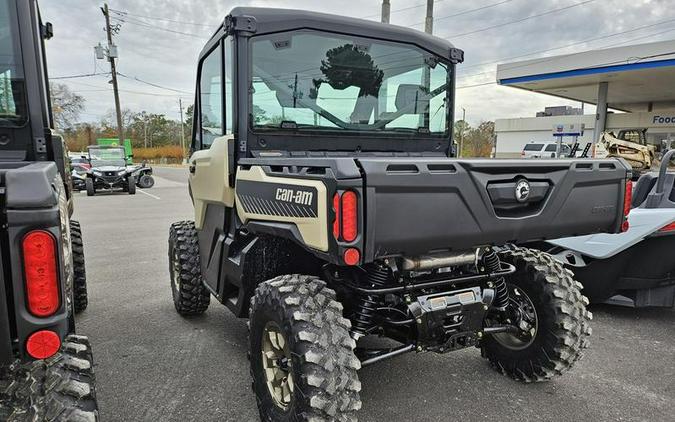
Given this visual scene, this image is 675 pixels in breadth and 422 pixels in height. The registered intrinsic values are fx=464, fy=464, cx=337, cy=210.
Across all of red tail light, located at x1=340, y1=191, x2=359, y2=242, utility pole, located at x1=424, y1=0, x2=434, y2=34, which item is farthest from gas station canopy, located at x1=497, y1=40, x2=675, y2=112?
red tail light, located at x1=340, y1=191, x2=359, y2=242

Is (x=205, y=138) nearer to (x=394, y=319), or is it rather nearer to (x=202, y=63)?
(x=202, y=63)

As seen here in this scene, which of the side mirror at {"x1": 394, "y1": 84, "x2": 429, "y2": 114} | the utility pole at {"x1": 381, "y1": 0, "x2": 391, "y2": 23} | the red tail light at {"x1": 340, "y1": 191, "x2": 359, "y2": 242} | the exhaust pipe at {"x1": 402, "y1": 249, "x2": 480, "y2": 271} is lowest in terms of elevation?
the exhaust pipe at {"x1": 402, "y1": 249, "x2": 480, "y2": 271}

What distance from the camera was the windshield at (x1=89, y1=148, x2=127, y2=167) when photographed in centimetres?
1944

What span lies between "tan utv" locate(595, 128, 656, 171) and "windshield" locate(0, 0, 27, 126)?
2106 centimetres

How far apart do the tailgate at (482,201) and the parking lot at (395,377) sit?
1.19 metres

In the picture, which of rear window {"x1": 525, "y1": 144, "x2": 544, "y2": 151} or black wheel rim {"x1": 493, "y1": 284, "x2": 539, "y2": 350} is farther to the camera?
rear window {"x1": 525, "y1": 144, "x2": 544, "y2": 151}

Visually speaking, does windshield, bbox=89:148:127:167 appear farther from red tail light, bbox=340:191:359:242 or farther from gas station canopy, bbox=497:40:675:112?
red tail light, bbox=340:191:359:242

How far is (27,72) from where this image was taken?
2570mm

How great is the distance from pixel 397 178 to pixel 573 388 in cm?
225

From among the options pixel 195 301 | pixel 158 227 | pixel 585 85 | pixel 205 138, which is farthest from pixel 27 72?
pixel 585 85

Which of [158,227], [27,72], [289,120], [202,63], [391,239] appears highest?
[202,63]

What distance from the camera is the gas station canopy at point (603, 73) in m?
19.2

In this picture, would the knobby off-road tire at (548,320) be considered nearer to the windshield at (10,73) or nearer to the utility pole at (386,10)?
the windshield at (10,73)

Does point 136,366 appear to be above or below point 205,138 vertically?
below
